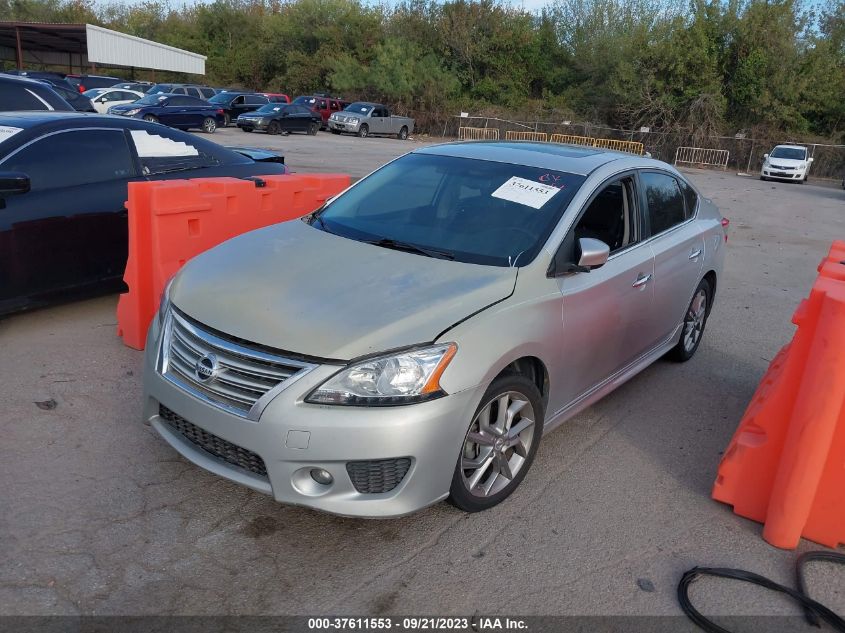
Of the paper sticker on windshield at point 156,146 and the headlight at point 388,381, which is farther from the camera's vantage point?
the paper sticker on windshield at point 156,146

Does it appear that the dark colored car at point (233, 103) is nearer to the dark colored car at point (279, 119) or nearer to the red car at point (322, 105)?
the dark colored car at point (279, 119)

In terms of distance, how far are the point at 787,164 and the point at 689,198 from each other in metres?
27.6

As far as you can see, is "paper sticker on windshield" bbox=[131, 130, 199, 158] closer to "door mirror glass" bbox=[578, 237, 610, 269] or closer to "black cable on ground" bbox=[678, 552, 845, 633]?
"door mirror glass" bbox=[578, 237, 610, 269]

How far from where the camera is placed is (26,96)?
932cm

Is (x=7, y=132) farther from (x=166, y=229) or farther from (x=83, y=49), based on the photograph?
(x=83, y=49)

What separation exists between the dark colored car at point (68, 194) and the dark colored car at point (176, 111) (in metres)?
20.6

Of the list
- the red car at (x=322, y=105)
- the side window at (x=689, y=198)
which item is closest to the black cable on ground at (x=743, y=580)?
the side window at (x=689, y=198)

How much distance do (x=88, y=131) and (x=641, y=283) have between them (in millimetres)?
4358

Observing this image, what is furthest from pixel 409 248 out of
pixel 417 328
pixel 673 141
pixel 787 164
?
pixel 673 141

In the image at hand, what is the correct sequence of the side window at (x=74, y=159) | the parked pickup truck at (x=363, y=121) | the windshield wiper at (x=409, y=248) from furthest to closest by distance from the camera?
the parked pickup truck at (x=363, y=121) → the side window at (x=74, y=159) → the windshield wiper at (x=409, y=248)

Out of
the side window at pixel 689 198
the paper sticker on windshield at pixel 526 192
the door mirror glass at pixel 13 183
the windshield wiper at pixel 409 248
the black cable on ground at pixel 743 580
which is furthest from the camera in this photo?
the side window at pixel 689 198

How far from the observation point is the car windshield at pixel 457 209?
13.2 feet

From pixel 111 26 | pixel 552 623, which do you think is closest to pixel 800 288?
pixel 552 623

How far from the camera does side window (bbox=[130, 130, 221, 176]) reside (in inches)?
244
